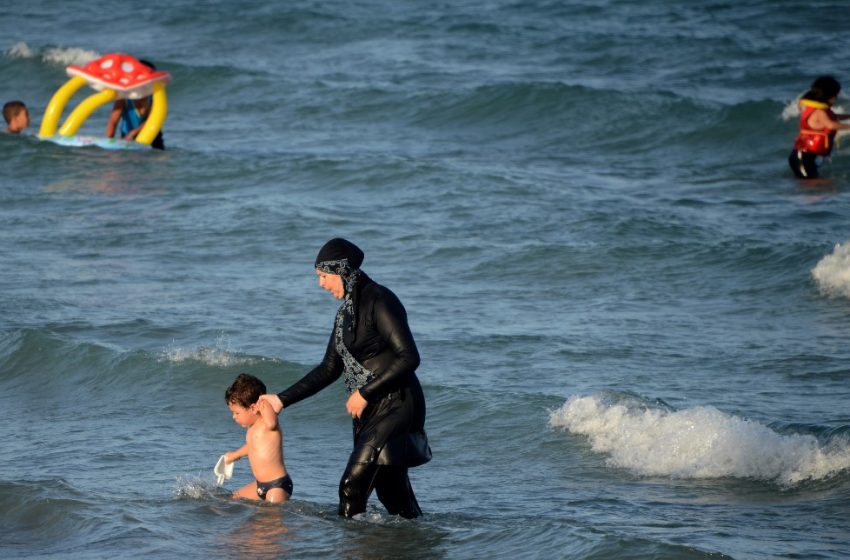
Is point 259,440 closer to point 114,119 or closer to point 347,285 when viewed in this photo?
point 347,285

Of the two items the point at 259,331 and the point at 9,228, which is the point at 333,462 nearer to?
the point at 259,331

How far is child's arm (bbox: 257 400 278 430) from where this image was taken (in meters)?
7.41

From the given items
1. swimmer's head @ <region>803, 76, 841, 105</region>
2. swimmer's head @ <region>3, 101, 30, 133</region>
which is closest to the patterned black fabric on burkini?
swimmer's head @ <region>803, 76, 841, 105</region>

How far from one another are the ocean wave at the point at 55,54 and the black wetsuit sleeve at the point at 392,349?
72.7 feet

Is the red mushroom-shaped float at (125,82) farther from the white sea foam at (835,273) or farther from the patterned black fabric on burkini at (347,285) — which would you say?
the patterned black fabric on burkini at (347,285)

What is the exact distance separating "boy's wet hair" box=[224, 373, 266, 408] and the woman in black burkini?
0.20 metres

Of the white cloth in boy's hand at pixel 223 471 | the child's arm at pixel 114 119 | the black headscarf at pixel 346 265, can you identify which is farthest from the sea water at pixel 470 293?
the black headscarf at pixel 346 265

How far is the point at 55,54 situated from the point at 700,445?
70.5ft

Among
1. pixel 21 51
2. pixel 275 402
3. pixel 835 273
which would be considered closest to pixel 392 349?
pixel 275 402

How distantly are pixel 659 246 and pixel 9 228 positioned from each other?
23.4 feet

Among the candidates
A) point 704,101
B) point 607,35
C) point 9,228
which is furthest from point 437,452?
point 607,35

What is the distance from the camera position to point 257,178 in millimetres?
19156

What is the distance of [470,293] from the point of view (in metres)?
13.8

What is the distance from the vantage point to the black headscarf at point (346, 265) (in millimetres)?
7016
